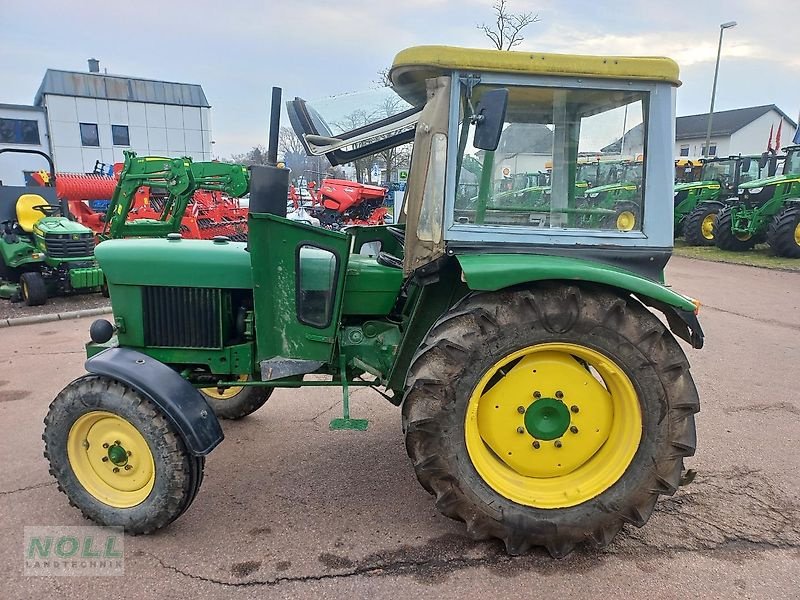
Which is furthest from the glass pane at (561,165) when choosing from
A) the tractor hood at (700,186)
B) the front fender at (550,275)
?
the tractor hood at (700,186)

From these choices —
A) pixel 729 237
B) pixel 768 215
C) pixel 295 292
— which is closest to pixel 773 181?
pixel 768 215

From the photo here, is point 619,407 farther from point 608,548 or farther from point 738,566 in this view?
point 738,566

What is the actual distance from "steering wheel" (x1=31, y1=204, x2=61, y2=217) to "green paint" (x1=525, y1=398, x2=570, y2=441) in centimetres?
921

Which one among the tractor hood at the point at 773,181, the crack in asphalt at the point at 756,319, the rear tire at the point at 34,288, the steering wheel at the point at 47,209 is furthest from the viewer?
the tractor hood at the point at 773,181

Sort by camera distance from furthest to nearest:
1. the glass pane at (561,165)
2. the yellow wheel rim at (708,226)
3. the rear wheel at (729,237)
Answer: the yellow wheel rim at (708,226)
the rear wheel at (729,237)
the glass pane at (561,165)

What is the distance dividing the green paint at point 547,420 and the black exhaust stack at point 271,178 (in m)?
1.66

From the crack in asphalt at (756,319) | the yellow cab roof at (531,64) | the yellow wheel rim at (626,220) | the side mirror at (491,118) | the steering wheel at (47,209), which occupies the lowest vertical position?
the crack in asphalt at (756,319)

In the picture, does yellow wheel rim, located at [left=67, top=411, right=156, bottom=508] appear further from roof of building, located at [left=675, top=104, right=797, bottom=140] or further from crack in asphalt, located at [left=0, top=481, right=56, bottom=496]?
roof of building, located at [left=675, top=104, right=797, bottom=140]

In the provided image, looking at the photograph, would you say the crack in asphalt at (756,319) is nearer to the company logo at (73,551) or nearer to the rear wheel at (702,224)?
the company logo at (73,551)

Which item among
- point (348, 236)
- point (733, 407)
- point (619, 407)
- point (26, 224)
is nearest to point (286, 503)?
point (348, 236)

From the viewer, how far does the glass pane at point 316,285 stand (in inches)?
122

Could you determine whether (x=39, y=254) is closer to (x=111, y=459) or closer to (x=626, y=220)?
(x=111, y=459)

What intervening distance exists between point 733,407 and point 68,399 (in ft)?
15.6

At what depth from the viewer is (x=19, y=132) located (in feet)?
112
